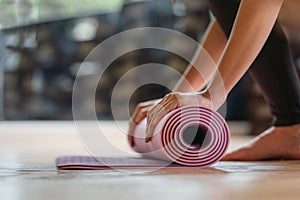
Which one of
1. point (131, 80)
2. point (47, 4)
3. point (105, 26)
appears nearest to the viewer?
point (131, 80)

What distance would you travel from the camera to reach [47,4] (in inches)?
199

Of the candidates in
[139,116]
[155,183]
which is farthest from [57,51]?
[155,183]

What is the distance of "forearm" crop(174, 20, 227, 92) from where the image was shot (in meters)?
1.47

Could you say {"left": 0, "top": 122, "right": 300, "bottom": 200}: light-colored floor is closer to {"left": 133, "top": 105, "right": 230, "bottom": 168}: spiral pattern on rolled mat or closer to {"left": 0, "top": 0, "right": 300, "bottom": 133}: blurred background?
{"left": 133, "top": 105, "right": 230, "bottom": 168}: spiral pattern on rolled mat

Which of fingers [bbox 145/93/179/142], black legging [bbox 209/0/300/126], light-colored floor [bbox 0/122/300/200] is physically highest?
black legging [bbox 209/0/300/126]

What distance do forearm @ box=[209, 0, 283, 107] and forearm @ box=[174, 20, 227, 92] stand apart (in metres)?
0.29

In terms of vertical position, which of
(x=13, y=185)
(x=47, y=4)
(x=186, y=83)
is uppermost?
(x=47, y=4)

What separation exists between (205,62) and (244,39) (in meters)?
0.33

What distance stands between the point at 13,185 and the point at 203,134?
0.45 meters

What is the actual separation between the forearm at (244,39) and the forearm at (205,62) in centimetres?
29

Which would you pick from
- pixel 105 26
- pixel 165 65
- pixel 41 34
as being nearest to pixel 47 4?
pixel 41 34

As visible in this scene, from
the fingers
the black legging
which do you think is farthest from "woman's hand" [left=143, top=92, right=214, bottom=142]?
the black legging

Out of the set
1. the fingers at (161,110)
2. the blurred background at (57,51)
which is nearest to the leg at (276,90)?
the fingers at (161,110)

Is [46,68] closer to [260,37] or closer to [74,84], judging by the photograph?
[74,84]
